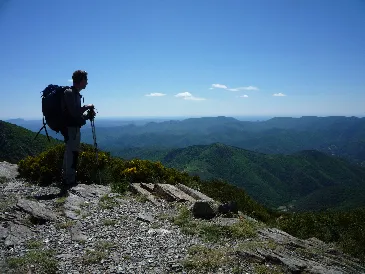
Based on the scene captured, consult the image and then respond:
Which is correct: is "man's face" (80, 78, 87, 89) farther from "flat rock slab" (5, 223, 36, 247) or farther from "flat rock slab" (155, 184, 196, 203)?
"flat rock slab" (5, 223, 36, 247)

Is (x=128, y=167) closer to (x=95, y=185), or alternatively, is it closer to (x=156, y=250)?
(x=95, y=185)

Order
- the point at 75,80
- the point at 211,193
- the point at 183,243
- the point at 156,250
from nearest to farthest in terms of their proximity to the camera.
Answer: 1. the point at 156,250
2. the point at 183,243
3. the point at 75,80
4. the point at 211,193

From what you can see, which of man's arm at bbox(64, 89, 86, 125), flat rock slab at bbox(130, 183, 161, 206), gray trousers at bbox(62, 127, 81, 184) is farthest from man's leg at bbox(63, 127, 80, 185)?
flat rock slab at bbox(130, 183, 161, 206)

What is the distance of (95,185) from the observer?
12.5 metres

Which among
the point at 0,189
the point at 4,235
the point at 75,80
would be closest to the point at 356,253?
the point at 4,235

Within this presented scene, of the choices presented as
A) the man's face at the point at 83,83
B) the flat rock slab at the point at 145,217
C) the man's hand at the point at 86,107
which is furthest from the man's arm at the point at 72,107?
the flat rock slab at the point at 145,217

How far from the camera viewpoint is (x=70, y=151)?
1118 cm

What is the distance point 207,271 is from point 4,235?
16.2 feet

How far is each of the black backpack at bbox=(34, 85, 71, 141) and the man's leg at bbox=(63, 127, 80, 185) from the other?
1.99ft

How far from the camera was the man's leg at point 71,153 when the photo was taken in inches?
436

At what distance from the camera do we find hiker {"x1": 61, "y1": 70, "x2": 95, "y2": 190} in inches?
414

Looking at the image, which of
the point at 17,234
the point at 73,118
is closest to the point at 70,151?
the point at 73,118

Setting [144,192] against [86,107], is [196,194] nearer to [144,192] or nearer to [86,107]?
[144,192]

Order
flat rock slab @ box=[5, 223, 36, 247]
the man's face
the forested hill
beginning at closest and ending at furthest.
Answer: flat rock slab @ box=[5, 223, 36, 247] → the man's face → the forested hill
